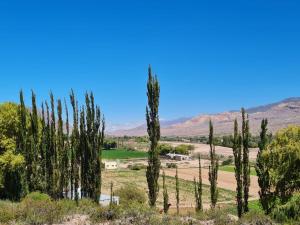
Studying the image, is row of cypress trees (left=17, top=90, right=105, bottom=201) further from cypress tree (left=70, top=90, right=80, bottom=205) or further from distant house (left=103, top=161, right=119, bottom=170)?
distant house (left=103, top=161, right=119, bottom=170)

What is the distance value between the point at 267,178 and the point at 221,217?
1473 cm

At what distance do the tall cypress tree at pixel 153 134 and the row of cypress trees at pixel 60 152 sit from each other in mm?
6615

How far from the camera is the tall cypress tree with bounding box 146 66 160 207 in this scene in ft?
99.7

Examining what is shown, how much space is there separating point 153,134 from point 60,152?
12614mm

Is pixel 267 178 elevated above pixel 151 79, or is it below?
below

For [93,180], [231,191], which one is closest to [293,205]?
[93,180]

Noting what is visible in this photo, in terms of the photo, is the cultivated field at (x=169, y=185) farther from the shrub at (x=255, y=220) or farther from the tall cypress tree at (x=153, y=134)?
the shrub at (x=255, y=220)

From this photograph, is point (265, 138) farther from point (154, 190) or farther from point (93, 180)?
point (93, 180)

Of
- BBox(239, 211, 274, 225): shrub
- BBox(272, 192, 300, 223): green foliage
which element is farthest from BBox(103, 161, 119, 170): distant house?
BBox(239, 211, 274, 225): shrub

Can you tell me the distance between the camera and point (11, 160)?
40.3 meters

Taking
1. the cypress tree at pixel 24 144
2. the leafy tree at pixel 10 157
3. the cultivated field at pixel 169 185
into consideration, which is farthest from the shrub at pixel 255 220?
the cultivated field at pixel 169 185

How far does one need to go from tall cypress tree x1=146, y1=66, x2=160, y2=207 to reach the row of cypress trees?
21.7 feet

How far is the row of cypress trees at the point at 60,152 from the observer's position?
36.2m

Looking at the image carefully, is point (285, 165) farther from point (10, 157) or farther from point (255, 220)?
point (10, 157)
